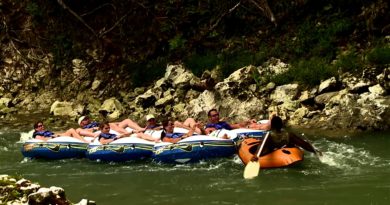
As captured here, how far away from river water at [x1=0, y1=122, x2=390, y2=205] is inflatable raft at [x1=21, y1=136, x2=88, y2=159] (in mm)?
153

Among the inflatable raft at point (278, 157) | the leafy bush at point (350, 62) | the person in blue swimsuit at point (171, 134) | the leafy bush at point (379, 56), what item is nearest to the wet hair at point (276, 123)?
the inflatable raft at point (278, 157)

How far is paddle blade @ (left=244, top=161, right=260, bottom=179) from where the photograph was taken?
8.66m

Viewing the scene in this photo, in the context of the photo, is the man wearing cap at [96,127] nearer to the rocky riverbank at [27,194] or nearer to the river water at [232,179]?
the river water at [232,179]

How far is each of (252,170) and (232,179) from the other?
36 centimetres

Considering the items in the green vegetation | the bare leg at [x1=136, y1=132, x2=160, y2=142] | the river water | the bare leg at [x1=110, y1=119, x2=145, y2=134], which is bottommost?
the river water

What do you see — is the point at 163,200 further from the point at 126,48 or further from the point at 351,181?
the point at 126,48

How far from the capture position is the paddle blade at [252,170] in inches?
341

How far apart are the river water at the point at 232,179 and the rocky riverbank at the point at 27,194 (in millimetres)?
3142

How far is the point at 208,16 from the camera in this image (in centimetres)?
1858

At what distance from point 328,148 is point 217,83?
549cm

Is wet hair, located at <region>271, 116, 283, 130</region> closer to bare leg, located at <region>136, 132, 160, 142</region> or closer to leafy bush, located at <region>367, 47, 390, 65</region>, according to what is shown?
bare leg, located at <region>136, 132, 160, 142</region>

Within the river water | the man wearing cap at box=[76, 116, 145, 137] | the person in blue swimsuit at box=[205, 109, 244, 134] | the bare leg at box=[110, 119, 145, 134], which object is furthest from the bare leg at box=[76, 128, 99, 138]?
the person in blue swimsuit at box=[205, 109, 244, 134]

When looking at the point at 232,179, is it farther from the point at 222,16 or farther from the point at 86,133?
the point at 222,16

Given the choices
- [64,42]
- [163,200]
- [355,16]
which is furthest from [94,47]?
[163,200]
